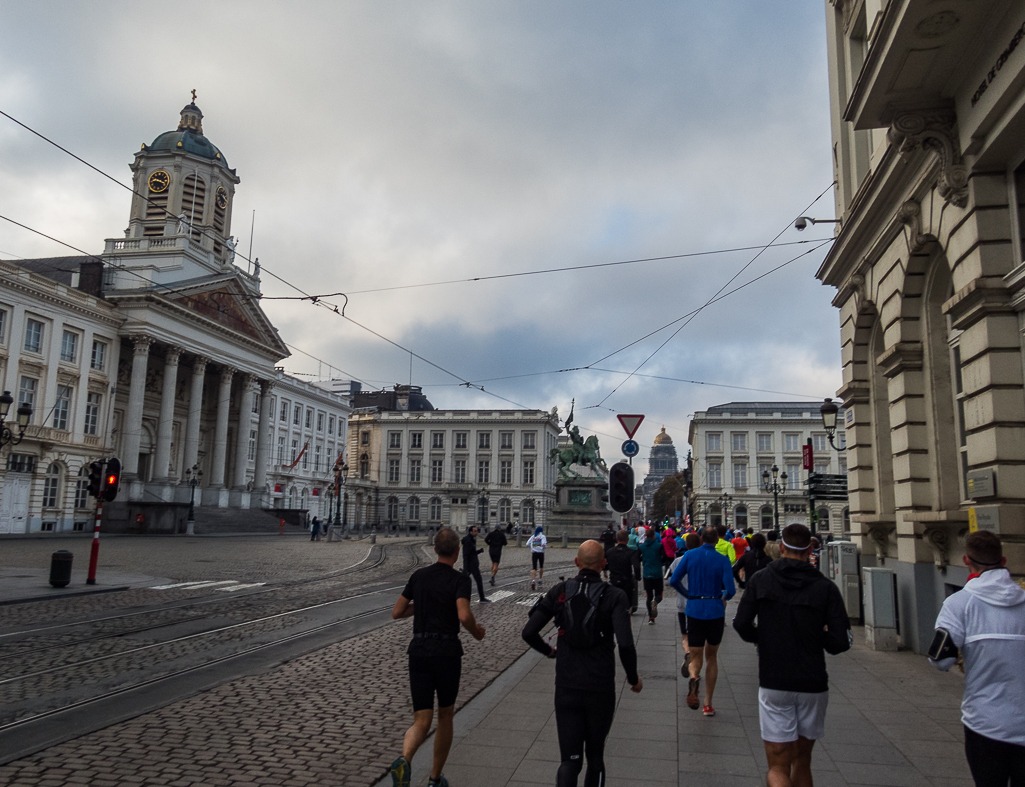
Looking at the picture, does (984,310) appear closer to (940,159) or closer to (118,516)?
(940,159)

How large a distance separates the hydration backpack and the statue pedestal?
44.8 meters

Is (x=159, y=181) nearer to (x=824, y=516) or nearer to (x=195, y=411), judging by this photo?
(x=195, y=411)

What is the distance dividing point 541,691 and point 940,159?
7700 millimetres

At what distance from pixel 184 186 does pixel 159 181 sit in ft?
6.96

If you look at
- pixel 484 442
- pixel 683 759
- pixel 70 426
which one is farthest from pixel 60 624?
pixel 484 442

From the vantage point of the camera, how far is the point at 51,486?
48031 mm

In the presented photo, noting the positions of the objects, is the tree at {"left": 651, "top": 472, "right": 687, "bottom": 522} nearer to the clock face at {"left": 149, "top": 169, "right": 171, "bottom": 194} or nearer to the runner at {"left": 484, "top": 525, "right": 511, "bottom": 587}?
the clock face at {"left": 149, "top": 169, "right": 171, "bottom": 194}

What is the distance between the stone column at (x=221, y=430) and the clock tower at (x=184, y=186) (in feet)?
31.2

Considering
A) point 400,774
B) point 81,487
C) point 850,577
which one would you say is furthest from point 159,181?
point 400,774

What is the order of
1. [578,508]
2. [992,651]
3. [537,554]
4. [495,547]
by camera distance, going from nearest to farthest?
[992,651], [537,554], [495,547], [578,508]

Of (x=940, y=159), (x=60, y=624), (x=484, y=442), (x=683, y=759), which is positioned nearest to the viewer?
(x=683, y=759)

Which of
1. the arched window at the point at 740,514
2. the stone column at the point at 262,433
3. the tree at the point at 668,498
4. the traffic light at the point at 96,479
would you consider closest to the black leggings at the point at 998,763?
the traffic light at the point at 96,479

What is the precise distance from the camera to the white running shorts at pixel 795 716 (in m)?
4.79

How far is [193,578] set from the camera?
21828 mm
